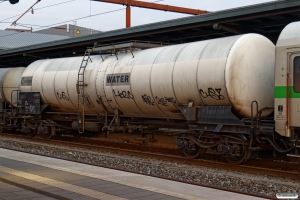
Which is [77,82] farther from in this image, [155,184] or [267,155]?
[155,184]

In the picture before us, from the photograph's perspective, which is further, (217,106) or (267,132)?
(217,106)

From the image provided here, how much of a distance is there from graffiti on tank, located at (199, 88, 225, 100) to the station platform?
12.8 ft

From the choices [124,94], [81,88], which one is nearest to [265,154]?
[124,94]

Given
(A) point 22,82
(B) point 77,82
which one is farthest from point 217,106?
(A) point 22,82

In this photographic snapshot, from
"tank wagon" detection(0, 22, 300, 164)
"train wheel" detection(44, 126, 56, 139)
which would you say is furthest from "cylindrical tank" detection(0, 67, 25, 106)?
"tank wagon" detection(0, 22, 300, 164)

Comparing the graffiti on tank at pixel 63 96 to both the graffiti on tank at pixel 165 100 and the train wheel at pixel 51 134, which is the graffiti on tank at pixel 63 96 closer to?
the train wheel at pixel 51 134

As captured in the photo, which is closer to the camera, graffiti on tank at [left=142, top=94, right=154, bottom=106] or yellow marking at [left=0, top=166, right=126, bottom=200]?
yellow marking at [left=0, top=166, right=126, bottom=200]

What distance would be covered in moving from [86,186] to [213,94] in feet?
17.7

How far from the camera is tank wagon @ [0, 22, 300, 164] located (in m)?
10.4

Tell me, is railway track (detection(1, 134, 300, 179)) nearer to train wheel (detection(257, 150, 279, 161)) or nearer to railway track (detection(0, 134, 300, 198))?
railway track (detection(0, 134, 300, 198))

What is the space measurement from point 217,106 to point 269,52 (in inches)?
88.5

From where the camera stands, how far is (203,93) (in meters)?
11.8

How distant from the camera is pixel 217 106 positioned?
11703mm

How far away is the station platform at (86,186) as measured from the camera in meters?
6.69
